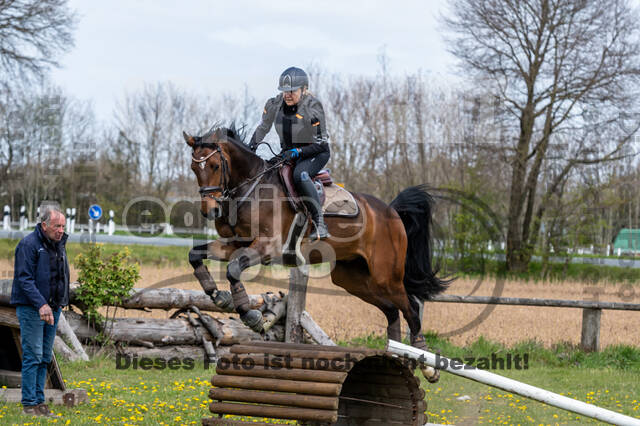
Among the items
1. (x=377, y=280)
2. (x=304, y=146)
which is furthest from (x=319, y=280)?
(x=304, y=146)

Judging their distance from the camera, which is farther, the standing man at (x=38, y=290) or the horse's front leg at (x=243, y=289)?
the standing man at (x=38, y=290)

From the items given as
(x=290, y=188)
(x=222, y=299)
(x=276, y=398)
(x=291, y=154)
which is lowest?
(x=276, y=398)

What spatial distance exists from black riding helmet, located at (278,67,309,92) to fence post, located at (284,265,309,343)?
13.3 feet

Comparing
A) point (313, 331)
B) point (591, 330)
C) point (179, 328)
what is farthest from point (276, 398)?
point (591, 330)

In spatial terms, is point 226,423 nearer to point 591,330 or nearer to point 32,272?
point 32,272

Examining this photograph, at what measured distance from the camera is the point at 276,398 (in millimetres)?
4066

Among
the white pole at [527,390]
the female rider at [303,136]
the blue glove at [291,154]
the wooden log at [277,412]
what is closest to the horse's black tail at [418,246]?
the female rider at [303,136]

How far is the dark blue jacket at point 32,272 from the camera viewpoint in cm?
462

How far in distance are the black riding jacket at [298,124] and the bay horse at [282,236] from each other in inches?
9.4

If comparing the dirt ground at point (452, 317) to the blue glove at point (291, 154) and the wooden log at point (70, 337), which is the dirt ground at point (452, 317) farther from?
the blue glove at point (291, 154)

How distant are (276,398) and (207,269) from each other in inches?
46.5

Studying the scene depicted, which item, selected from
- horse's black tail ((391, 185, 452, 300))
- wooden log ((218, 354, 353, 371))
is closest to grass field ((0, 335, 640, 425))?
wooden log ((218, 354, 353, 371))

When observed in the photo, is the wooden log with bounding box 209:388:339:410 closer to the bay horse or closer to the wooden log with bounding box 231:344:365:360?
the wooden log with bounding box 231:344:365:360

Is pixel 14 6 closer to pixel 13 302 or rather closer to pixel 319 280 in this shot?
pixel 319 280
